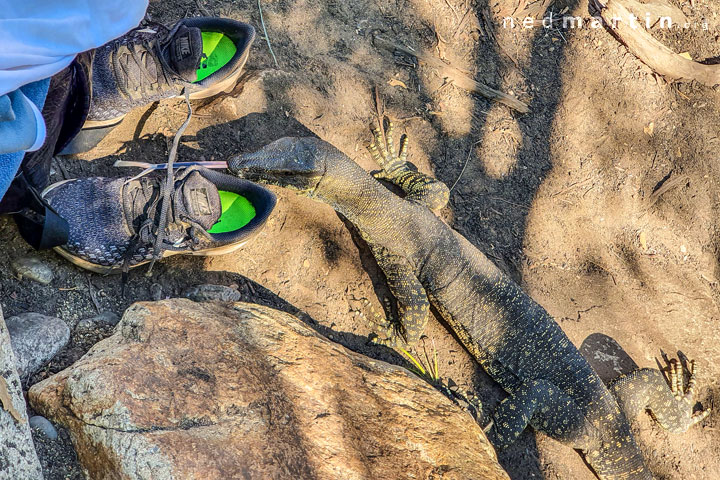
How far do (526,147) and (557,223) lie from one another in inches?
28.9

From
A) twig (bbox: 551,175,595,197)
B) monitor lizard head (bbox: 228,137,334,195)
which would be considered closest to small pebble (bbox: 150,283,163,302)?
monitor lizard head (bbox: 228,137,334,195)

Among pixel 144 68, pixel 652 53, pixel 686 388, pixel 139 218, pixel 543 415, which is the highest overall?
pixel 652 53

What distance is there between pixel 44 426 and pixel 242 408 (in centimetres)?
79

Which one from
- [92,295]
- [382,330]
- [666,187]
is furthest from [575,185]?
[92,295]

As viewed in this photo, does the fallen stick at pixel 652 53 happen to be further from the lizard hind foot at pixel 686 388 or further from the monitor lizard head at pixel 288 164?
the monitor lizard head at pixel 288 164

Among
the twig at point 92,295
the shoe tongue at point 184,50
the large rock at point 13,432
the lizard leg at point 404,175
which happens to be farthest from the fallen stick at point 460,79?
the large rock at point 13,432

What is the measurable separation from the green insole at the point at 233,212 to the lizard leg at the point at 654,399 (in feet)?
10.6

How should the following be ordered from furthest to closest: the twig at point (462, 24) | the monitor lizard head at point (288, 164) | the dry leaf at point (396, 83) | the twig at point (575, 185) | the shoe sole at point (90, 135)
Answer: the twig at point (462, 24)
the twig at point (575, 185)
the dry leaf at point (396, 83)
the monitor lizard head at point (288, 164)
the shoe sole at point (90, 135)

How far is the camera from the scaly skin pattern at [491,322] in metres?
4.18

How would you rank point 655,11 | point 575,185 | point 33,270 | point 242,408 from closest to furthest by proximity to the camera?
point 242,408, point 33,270, point 575,185, point 655,11

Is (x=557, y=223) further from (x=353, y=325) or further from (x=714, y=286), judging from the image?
(x=353, y=325)

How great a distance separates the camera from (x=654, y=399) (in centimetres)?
453

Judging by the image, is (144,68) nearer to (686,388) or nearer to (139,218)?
(139,218)

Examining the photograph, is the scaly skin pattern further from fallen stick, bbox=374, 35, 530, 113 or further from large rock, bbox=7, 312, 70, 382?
large rock, bbox=7, 312, 70, 382
